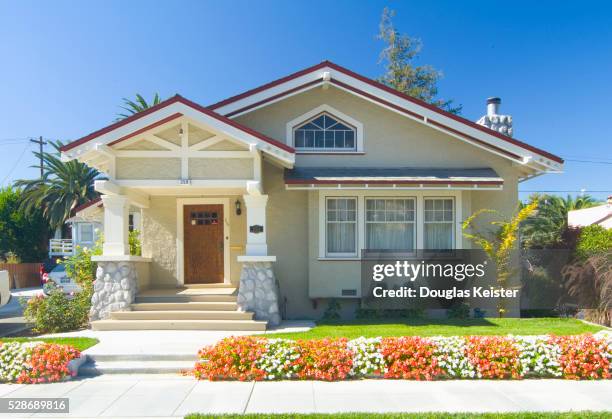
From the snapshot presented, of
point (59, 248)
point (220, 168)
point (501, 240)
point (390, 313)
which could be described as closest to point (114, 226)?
point (220, 168)

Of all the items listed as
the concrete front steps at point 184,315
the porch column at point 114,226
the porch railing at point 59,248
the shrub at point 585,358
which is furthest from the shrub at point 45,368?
the porch railing at point 59,248

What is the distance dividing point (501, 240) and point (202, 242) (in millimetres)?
7471

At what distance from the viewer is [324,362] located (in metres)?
6.61

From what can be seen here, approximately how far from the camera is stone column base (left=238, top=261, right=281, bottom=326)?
9367mm

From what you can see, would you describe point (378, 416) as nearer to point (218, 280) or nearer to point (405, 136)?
point (218, 280)

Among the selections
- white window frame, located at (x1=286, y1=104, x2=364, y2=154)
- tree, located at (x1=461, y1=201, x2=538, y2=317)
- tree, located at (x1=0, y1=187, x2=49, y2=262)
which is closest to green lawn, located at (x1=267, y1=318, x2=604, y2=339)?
tree, located at (x1=461, y1=201, x2=538, y2=317)

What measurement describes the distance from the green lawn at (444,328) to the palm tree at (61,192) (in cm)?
2312

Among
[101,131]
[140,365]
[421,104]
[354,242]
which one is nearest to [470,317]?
[354,242]

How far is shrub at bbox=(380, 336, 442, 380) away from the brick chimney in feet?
27.8

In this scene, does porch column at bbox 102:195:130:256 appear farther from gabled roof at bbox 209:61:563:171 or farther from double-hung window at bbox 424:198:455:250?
double-hung window at bbox 424:198:455:250

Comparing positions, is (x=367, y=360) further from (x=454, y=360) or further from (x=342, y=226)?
(x=342, y=226)

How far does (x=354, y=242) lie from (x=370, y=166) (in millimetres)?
1969

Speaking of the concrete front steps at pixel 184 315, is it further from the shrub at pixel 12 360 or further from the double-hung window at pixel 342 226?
the double-hung window at pixel 342 226

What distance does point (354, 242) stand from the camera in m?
10.9
